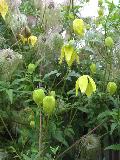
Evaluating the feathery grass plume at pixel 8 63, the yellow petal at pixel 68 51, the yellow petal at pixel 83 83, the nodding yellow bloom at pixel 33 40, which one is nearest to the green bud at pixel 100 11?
the nodding yellow bloom at pixel 33 40

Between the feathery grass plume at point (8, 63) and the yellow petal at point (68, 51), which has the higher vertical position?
the yellow petal at point (68, 51)

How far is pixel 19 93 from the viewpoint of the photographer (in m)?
1.83

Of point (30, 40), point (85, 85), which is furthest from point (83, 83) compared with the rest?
→ point (30, 40)

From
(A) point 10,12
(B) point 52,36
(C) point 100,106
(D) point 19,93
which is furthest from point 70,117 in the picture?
(A) point 10,12

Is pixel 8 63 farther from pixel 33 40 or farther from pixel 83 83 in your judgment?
pixel 83 83

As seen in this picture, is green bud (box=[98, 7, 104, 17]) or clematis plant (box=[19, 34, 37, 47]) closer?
clematis plant (box=[19, 34, 37, 47])

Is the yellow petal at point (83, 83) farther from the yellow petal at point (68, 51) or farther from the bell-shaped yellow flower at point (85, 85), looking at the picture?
the yellow petal at point (68, 51)

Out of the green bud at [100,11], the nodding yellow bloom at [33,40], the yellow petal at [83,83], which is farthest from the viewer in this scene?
the green bud at [100,11]

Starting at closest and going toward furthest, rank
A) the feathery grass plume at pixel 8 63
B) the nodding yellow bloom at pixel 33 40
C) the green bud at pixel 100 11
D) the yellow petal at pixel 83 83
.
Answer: the yellow petal at pixel 83 83
the feathery grass plume at pixel 8 63
the nodding yellow bloom at pixel 33 40
the green bud at pixel 100 11

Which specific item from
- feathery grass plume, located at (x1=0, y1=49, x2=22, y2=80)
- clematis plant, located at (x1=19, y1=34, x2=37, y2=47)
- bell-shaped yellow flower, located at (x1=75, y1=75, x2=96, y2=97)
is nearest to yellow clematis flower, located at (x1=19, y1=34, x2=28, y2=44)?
clematis plant, located at (x1=19, y1=34, x2=37, y2=47)

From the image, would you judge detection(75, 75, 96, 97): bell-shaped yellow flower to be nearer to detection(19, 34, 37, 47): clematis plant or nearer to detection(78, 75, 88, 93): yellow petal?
detection(78, 75, 88, 93): yellow petal

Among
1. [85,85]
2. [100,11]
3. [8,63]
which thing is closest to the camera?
[85,85]

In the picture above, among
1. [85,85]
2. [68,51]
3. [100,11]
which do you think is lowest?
[85,85]

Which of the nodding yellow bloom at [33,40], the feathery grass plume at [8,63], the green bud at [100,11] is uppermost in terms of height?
the green bud at [100,11]
